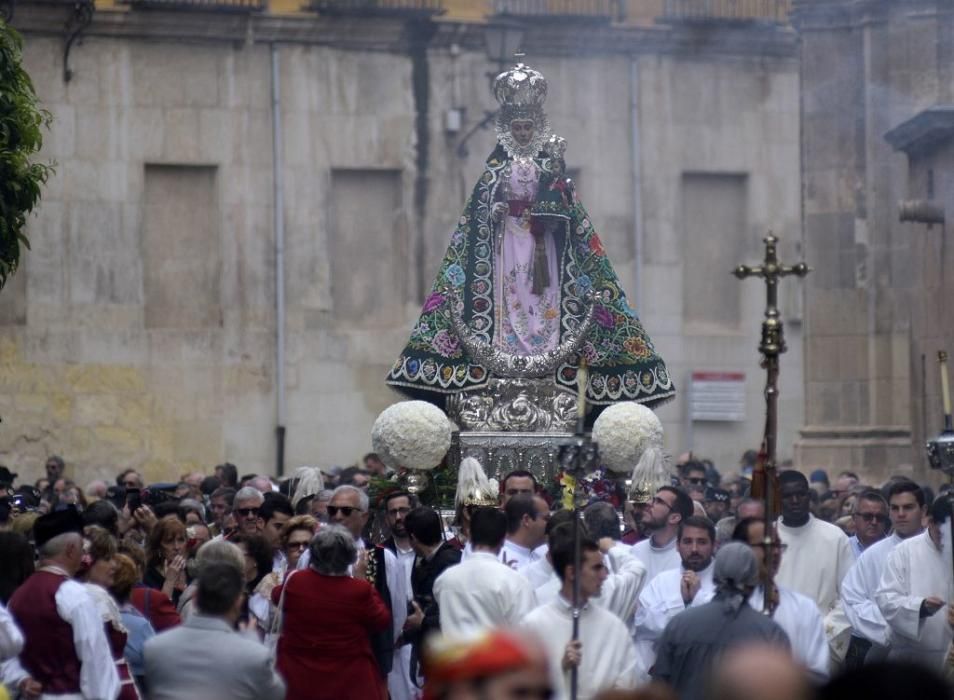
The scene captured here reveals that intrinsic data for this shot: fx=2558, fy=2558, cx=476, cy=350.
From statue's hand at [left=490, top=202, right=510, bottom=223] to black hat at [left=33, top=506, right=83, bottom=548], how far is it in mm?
5415

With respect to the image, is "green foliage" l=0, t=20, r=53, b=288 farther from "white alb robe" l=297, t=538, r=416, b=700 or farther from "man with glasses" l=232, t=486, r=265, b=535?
"white alb robe" l=297, t=538, r=416, b=700

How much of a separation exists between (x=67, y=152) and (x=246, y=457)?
390 centimetres

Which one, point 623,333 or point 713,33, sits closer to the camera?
point 623,333

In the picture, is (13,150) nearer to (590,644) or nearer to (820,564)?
(820,564)

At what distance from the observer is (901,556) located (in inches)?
463

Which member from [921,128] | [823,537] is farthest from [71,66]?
[823,537]

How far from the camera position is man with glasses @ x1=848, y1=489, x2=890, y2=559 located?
1336 cm

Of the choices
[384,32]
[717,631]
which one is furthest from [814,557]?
[384,32]

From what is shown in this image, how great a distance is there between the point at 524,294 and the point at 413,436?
1.40 metres

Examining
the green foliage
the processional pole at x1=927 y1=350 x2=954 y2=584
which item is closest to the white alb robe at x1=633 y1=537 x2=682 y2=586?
the processional pole at x1=927 y1=350 x2=954 y2=584

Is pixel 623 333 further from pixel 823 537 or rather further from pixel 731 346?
pixel 731 346

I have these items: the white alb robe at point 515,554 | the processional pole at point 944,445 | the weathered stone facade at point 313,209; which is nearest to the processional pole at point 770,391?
the processional pole at point 944,445

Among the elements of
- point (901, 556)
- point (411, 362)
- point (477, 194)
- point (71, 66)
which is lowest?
point (901, 556)

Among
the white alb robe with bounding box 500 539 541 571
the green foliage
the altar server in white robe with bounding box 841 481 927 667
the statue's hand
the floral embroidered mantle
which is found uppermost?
the green foliage
